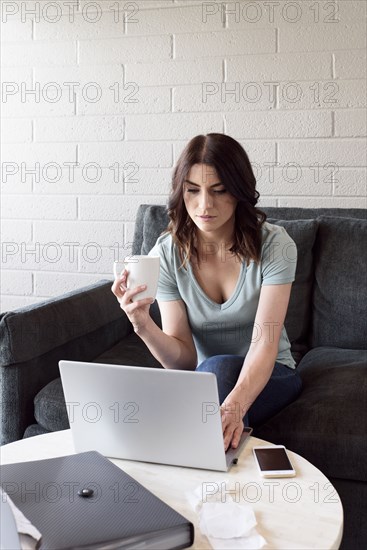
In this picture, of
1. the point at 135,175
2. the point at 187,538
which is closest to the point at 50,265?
the point at 135,175

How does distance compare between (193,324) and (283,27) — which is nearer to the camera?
(193,324)

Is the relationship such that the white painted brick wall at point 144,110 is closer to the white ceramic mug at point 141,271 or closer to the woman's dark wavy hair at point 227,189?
the woman's dark wavy hair at point 227,189

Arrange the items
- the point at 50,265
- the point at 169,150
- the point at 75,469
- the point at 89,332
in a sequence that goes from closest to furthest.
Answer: the point at 75,469
the point at 89,332
the point at 169,150
the point at 50,265

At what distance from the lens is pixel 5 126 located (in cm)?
302

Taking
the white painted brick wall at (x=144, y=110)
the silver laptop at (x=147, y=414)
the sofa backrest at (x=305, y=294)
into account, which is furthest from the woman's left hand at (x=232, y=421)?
the white painted brick wall at (x=144, y=110)

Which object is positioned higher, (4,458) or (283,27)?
(283,27)

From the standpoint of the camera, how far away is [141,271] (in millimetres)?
1477

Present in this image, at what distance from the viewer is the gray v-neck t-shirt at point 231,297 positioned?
6.33ft

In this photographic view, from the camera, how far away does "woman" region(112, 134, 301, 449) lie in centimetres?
182

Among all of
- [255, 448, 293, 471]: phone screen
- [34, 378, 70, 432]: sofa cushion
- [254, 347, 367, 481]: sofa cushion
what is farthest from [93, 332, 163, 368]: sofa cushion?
[255, 448, 293, 471]: phone screen

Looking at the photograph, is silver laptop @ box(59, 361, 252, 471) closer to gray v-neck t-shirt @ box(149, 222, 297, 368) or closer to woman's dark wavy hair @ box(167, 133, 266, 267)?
gray v-neck t-shirt @ box(149, 222, 297, 368)

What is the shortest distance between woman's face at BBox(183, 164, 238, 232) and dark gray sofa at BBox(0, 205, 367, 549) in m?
0.51

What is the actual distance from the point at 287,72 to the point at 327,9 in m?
0.25

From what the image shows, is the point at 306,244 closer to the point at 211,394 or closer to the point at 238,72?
the point at 238,72
